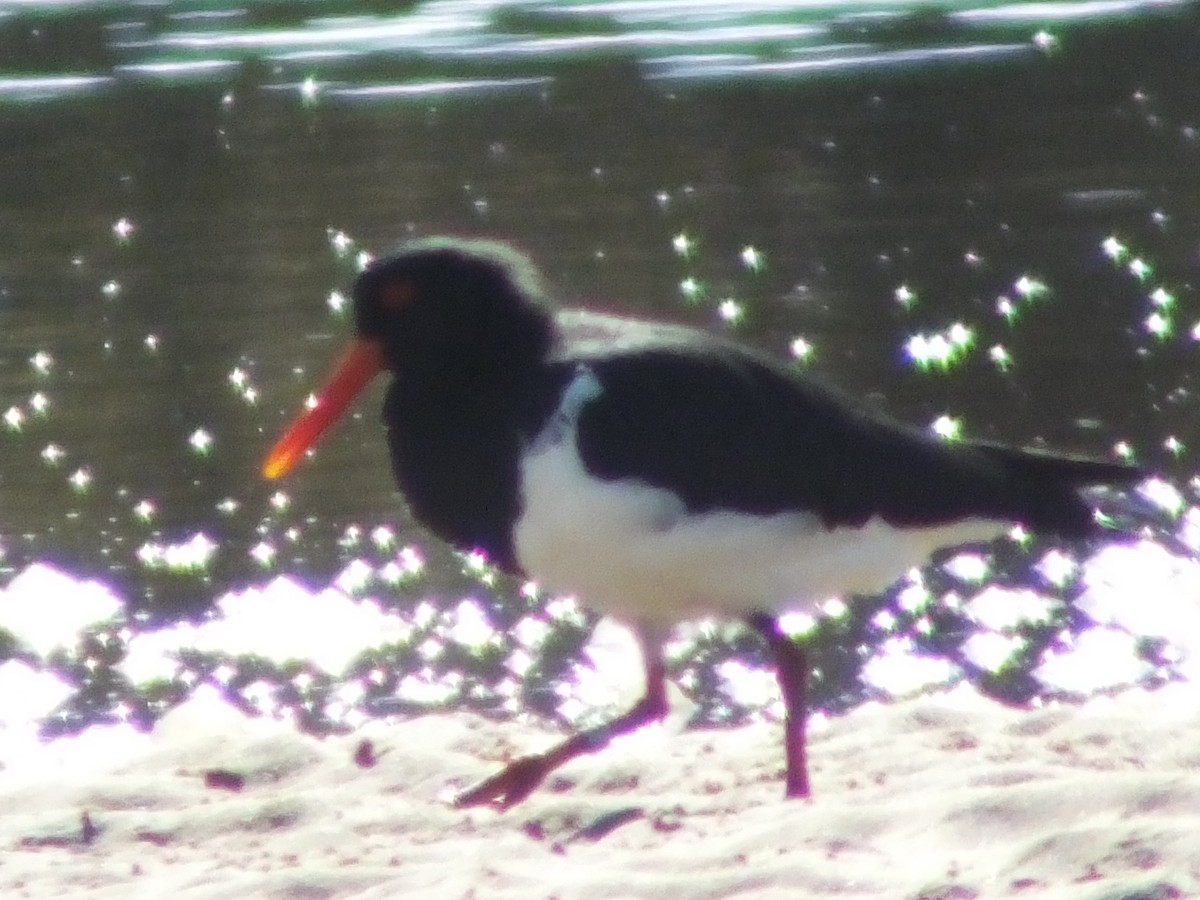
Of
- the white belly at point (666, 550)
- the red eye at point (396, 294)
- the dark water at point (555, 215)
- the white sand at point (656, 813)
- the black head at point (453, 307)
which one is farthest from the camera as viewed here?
the dark water at point (555, 215)

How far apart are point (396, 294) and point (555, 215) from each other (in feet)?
27.9

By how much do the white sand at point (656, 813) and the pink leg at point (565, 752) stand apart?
7cm

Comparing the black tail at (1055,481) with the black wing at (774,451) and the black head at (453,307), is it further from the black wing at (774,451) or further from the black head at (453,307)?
the black head at (453,307)

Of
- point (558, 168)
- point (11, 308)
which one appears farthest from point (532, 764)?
point (558, 168)

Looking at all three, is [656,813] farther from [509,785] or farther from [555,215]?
[555,215]

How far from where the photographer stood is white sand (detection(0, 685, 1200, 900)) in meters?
4.40

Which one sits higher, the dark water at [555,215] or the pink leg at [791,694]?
the dark water at [555,215]

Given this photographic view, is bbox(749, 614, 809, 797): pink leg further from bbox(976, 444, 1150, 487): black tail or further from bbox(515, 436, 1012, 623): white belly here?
bbox(976, 444, 1150, 487): black tail

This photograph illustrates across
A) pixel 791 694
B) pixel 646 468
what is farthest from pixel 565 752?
pixel 646 468

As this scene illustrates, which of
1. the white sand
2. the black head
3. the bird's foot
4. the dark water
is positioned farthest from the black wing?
the dark water

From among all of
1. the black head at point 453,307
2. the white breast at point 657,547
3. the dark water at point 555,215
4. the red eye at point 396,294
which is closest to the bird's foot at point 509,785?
the white breast at point 657,547

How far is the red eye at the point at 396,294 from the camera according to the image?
19.7 ft

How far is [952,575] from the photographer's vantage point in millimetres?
8766

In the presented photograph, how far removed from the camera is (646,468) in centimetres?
551
